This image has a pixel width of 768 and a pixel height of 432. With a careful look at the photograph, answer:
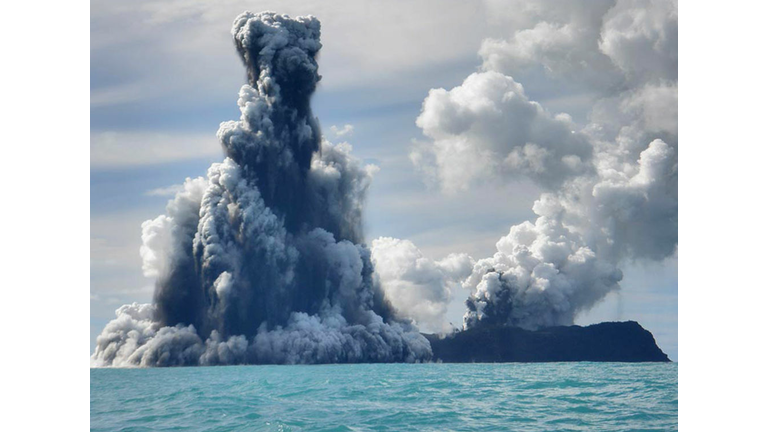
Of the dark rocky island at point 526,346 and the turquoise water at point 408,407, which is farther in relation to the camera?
the dark rocky island at point 526,346

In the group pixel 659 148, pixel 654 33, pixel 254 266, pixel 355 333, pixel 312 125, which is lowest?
pixel 355 333

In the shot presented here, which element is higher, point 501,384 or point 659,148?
point 659,148

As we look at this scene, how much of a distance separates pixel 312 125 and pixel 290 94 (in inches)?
103

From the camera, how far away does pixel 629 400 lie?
1470 centimetres

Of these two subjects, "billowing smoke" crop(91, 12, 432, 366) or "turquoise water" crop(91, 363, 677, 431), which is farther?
"billowing smoke" crop(91, 12, 432, 366)

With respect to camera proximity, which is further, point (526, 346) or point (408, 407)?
point (526, 346)

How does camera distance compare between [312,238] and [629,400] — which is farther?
[312,238]

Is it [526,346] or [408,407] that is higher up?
[408,407]

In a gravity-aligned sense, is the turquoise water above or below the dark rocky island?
above

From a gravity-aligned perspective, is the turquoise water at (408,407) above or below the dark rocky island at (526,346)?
above

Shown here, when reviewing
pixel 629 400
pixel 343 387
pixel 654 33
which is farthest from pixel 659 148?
pixel 343 387

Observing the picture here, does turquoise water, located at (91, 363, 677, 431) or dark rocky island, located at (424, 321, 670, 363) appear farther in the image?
dark rocky island, located at (424, 321, 670, 363)
